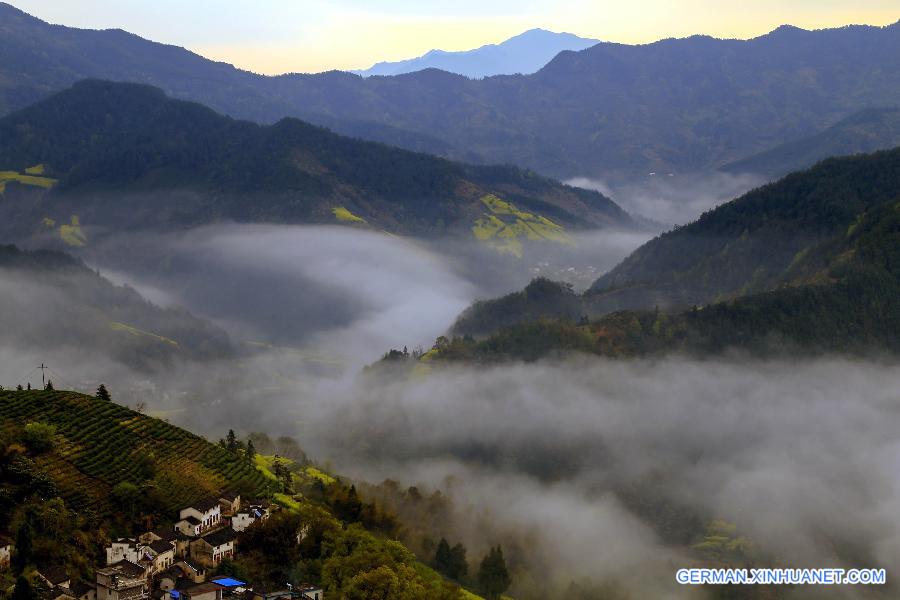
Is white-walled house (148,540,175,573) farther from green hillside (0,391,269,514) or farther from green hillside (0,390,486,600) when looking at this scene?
green hillside (0,391,269,514)

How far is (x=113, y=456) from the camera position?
75938 mm

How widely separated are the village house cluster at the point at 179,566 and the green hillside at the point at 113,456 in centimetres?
361

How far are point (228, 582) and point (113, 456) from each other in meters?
20.4

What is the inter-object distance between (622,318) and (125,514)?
14009 cm

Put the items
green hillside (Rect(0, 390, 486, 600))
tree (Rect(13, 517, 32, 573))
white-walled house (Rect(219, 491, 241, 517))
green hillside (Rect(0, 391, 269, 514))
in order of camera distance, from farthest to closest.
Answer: white-walled house (Rect(219, 491, 241, 517)) < green hillside (Rect(0, 391, 269, 514)) < green hillside (Rect(0, 390, 486, 600)) < tree (Rect(13, 517, 32, 573))

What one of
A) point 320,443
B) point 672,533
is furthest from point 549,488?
point 320,443

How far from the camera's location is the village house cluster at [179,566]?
57.5 m

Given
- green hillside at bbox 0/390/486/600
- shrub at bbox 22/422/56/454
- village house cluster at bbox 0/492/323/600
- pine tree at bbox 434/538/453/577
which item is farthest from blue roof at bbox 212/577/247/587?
pine tree at bbox 434/538/453/577

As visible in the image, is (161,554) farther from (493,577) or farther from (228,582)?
(493,577)

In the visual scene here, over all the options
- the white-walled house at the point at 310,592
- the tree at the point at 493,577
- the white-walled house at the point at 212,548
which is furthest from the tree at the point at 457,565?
the white-walled house at the point at 310,592

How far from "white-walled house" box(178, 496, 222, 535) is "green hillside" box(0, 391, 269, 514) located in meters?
2.03

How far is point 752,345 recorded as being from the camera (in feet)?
620

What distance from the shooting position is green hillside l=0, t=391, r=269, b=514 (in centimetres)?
7125

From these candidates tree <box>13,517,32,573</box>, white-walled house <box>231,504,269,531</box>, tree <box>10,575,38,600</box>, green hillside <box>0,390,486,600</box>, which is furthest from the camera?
white-walled house <box>231,504,269,531</box>
